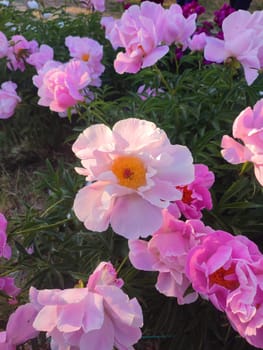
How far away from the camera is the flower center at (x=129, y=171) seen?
741 mm

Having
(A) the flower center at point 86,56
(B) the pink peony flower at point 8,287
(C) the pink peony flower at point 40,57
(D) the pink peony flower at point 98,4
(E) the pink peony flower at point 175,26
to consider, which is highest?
(E) the pink peony flower at point 175,26

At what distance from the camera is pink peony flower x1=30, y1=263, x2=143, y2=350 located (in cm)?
68

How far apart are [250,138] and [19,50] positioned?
1760 mm

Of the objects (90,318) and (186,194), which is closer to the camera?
(90,318)

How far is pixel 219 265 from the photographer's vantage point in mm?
719

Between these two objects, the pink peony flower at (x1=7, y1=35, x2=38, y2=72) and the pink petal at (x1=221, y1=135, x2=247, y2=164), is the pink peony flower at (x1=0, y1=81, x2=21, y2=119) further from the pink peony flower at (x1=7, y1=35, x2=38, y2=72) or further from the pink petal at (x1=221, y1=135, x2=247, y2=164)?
the pink petal at (x1=221, y1=135, x2=247, y2=164)

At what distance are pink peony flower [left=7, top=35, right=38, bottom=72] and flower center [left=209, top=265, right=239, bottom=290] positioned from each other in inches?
73.6

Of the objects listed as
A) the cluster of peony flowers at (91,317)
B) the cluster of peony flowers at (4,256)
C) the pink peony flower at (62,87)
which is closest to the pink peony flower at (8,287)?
the cluster of peony flowers at (4,256)

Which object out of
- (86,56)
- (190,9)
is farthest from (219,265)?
(190,9)

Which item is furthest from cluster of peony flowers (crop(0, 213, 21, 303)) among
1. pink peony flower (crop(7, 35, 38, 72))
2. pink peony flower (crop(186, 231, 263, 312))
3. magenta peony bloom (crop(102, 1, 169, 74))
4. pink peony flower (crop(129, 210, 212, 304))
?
pink peony flower (crop(7, 35, 38, 72))

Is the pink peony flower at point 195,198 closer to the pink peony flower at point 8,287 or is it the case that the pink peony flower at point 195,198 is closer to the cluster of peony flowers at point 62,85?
the pink peony flower at point 8,287

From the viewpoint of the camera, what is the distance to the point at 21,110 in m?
2.55

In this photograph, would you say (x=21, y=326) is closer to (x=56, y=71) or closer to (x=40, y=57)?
(x=56, y=71)

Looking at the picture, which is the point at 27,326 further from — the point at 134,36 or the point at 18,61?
the point at 18,61
